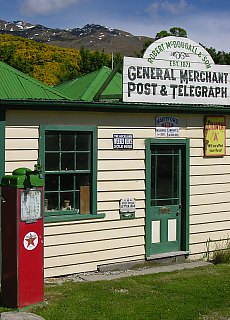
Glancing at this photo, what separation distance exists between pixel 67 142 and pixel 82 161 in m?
0.44

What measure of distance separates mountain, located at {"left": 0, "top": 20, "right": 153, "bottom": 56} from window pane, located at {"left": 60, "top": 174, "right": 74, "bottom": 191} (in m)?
56.4

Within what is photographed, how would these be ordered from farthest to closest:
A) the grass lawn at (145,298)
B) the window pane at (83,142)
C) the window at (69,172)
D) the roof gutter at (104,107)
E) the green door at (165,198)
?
the green door at (165,198), the window pane at (83,142), the window at (69,172), the roof gutter at (104,107), the grass lawn at (145,298)

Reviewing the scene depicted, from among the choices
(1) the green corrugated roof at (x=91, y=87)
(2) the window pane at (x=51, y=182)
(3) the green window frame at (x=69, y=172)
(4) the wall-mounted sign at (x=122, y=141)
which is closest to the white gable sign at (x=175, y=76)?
(4) the wall-mounted sign at (x=122, y=141)

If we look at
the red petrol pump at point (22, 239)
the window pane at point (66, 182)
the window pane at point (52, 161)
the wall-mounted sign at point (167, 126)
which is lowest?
the red petrol pump at point (22, 239)

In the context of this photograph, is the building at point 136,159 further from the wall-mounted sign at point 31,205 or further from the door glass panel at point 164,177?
the wall-mounted sign at point 31,205

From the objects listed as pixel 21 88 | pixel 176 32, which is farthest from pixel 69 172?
pixel 176 32

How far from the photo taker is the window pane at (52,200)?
9.32 meters

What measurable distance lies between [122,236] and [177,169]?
1.79 m

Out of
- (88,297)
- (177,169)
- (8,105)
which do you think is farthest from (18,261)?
(177,169)

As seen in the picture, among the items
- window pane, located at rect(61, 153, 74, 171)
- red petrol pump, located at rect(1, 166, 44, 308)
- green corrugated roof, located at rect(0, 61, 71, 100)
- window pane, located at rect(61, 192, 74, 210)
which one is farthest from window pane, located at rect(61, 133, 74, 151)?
green corrugated roof, located at rect(0, 61, 71, 100)

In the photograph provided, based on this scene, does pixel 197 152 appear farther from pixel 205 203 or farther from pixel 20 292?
pixel 20 292

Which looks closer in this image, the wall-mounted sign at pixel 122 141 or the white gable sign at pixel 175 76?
the wall-mounted sign at pixel 122 141

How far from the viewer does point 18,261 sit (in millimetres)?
7156

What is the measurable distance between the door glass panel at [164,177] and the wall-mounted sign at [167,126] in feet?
1.07
